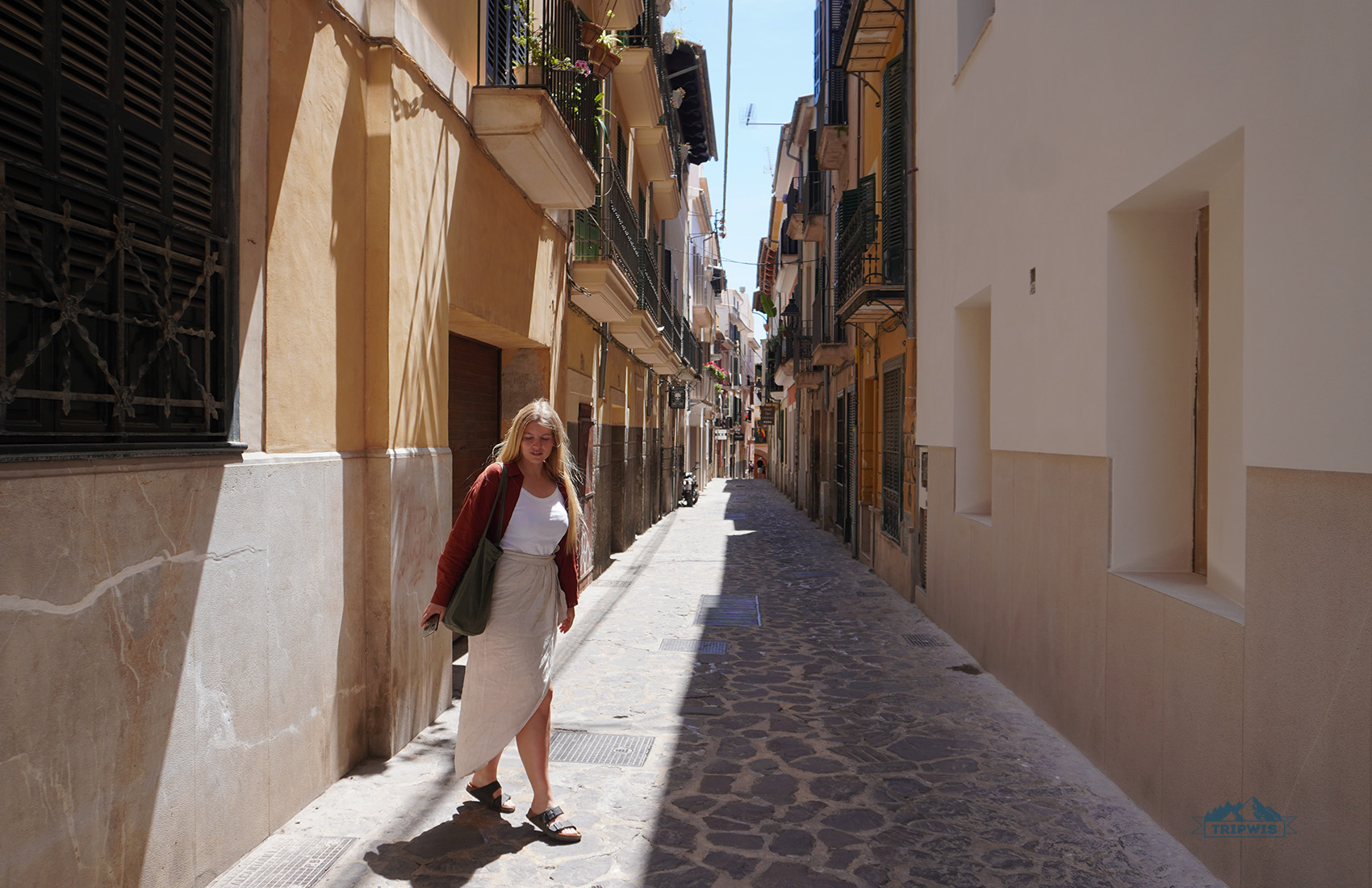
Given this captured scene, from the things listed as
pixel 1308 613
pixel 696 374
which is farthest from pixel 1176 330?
pixel 696 374

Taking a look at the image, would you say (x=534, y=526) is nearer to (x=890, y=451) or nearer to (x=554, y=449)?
(x=554, y=449)

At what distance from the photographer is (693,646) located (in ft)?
26.1

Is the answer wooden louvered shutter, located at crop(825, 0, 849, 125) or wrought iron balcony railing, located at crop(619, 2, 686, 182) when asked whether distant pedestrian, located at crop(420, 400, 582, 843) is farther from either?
wooden louvered shutter, located at crop(825, 0, 849, 125)

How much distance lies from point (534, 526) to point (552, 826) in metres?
1.32

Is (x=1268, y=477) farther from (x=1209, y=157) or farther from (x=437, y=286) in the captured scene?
(x=437, y=286)

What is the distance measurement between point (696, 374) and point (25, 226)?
957 inches

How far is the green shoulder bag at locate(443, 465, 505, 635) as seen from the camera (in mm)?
3945

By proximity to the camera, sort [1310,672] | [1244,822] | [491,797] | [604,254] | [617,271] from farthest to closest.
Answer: [604,254]
[617,271]
[491,797]
[1244,822]
[1310,672]

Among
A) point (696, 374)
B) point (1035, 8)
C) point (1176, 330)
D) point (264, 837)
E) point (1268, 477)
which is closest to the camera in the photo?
point (1268, 477)

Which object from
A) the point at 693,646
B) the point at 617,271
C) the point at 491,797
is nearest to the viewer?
the point at 491,797

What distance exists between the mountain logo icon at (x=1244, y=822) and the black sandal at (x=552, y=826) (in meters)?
2.61

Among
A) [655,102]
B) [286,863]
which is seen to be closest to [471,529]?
[286,863]

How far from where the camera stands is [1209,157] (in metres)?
3.84

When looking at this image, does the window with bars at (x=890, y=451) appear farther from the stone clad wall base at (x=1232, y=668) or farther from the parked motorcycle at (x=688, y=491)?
the parked motorcycle at (x=688, y=491)
